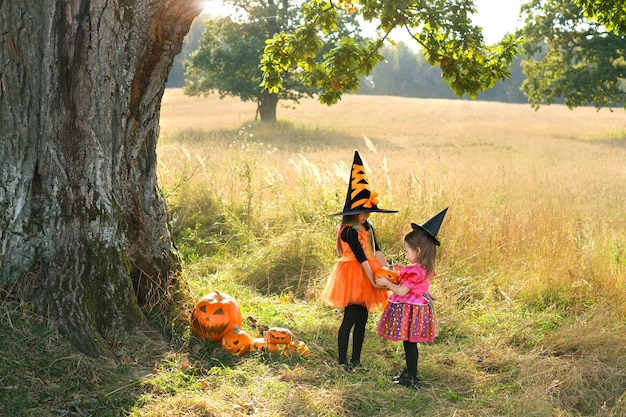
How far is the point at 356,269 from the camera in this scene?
5043 millimetres

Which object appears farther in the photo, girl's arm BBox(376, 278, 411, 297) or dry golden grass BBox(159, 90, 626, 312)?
dry golden grass BBox(159, 90, 626, 312)

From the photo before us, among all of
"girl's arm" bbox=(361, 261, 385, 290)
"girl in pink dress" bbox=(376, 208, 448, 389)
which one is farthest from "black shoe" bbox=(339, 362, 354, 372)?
"girl's arm" bbox=(361, 261, 385, 290)

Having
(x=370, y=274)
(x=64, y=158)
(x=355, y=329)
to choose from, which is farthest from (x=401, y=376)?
(x=64, y=158)

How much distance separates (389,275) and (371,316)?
1.74m

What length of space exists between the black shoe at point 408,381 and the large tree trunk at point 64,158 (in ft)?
6.93

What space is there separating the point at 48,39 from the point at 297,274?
3.87 m

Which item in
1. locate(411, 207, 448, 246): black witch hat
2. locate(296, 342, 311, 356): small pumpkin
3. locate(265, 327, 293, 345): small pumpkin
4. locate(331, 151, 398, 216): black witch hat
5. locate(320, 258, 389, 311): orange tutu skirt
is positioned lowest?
locate(296, 342, 311, 356): small pumpkin

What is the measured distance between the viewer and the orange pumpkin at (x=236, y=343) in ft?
17.1

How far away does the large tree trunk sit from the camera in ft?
15.1

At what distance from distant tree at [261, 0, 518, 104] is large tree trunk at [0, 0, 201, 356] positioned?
2.55 m

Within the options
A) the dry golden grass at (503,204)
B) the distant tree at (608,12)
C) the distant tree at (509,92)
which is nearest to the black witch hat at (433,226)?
the dry golden grass at (503,204)

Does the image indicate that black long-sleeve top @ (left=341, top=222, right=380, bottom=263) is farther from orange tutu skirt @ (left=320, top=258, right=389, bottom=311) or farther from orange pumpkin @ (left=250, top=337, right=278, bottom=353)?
orange pumpkin @ (left=250, top=337, right=278, bottom=353)

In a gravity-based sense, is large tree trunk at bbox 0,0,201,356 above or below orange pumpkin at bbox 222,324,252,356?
above

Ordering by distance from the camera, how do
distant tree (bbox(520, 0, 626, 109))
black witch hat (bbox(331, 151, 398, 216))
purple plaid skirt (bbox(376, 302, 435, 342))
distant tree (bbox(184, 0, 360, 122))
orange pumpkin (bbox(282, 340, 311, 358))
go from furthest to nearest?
distant tree (bbox(184, 0, 360, 122))
distant tree (bbox(520, 0, 626, 109))
orange pumpkin (bbox(282, 340, 311, 358))
black witch hat (bbox(331, 151, 398, 216))
purple plaid skirt (bbox(376, 302, 435, 342))
